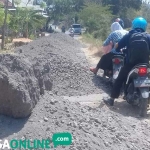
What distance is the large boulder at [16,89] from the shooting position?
520cm

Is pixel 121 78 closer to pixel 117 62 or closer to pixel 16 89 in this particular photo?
pixel 117 62

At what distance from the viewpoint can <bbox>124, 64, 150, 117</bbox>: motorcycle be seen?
7.34 m

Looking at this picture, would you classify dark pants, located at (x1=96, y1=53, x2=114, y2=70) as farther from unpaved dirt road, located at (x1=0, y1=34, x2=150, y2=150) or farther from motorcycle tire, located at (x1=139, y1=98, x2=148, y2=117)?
unpaved dirt road, located at (x1=0, y1=34, x2=150, y2=150)

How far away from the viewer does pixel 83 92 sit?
912 cm

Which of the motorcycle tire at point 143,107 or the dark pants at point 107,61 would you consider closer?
the motorcycle tire at point 143,107

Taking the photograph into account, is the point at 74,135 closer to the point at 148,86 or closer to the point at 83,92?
the point at 148,86

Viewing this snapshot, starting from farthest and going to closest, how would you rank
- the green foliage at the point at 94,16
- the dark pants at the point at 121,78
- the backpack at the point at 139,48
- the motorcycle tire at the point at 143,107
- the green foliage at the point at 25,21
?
the green foliage at the point at 94,16 < the green foliage at the point at 25,21 < the dark pants at the point at 121,78 < the backpack at the point at 139,48 < the motorcycle tire at the point at 143,107

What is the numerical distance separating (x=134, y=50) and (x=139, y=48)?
0.30ft

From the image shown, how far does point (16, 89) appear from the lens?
17.0 ft

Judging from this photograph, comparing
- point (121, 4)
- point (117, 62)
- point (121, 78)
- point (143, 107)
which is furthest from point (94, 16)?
point (143, 107)

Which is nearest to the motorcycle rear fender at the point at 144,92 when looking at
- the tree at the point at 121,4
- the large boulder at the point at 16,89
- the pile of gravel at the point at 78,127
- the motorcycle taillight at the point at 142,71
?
the motorcycle taillight at the point at 142,71

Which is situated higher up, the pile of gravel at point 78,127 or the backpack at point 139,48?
the backpack at point 139,48

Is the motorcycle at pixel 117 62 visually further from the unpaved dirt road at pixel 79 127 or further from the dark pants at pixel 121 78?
the unpaved dirt road at pixel 79 127

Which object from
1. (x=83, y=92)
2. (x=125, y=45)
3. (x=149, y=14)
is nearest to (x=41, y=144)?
(x=125, y=45)
